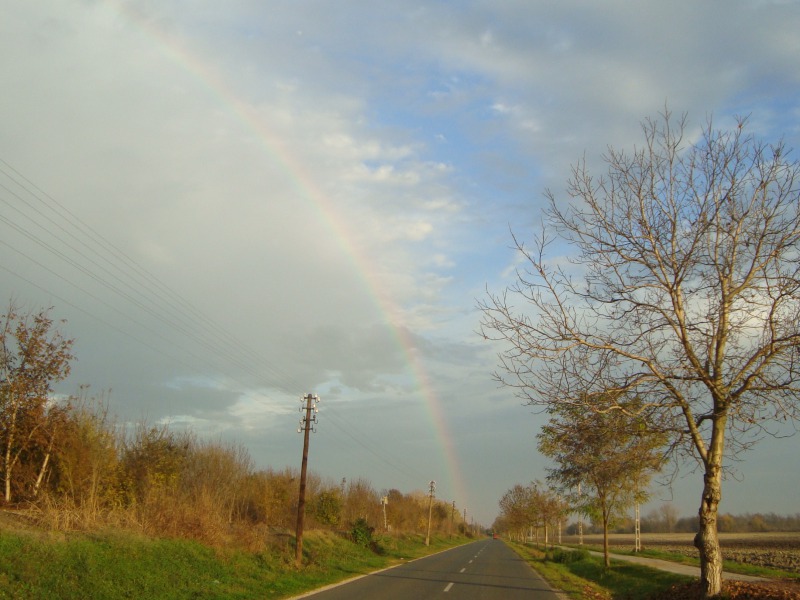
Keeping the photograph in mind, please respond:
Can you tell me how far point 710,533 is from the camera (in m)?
9.60

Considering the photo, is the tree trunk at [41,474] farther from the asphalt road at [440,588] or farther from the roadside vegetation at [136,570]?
the asphalt road at [440,588]

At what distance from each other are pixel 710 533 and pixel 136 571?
13.6m

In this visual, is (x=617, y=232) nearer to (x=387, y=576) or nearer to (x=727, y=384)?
(x=727, y=384)

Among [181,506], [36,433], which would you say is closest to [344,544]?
[181,506]

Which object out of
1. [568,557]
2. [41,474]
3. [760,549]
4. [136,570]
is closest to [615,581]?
[568,557]

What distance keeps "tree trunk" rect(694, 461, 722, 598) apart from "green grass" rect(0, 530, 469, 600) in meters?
11.4

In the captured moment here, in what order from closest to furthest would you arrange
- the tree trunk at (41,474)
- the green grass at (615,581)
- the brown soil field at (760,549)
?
the green grass at (615,581)
the tree trunk at (41,474)
the brown soil field at (760,549)

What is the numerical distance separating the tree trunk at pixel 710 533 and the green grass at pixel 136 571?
1138cm

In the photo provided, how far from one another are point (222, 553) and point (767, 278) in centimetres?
1972

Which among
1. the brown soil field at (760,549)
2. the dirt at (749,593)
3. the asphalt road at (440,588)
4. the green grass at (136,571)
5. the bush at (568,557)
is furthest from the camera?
the bush at (568,557)

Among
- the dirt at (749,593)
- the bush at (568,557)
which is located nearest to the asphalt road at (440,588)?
the dirt at (749,593)

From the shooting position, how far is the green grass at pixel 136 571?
1239cm

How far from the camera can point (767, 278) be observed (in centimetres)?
919

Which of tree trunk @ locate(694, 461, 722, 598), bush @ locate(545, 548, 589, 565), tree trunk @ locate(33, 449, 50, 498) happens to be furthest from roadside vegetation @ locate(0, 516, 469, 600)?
bush @ locate(545, 548, 589, 565)
